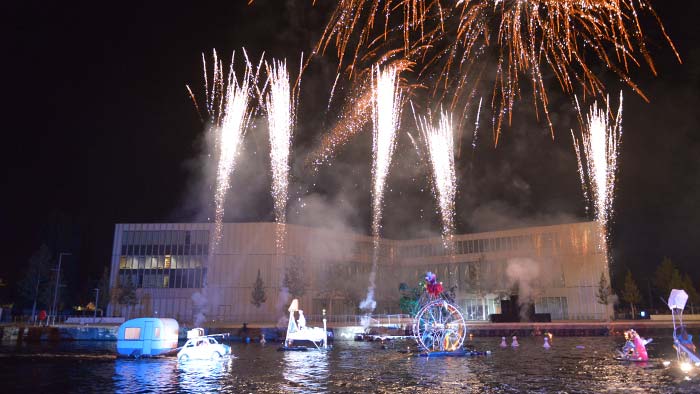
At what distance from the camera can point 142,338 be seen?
28.8 metres

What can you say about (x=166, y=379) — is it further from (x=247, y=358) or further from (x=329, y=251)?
(x=329, y=251)

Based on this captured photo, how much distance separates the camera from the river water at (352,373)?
1697 centimetres

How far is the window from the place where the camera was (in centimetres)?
2883

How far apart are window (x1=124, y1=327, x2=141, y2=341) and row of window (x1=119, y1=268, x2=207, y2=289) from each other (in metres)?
38.8

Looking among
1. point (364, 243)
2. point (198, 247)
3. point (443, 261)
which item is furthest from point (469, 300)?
point (198, 247)

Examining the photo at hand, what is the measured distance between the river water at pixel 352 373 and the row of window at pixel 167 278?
125 feet

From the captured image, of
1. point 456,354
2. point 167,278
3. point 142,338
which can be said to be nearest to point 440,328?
point 456,354

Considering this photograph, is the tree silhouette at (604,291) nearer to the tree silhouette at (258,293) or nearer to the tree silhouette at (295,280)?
the tree silhouette at (295,280)

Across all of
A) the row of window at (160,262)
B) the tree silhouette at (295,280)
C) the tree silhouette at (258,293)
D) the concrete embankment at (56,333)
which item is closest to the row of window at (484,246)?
the tree silhouette at (295,280)

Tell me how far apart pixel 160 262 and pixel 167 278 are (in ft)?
8.71

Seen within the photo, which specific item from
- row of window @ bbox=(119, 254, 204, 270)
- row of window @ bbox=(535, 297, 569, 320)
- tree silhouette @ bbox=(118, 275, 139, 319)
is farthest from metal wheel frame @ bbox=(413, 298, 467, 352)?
tree silhouette @ bbox=(118, 275, 139, 319)

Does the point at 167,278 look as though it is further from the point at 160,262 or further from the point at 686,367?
the point at 686,367

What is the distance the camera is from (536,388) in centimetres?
1656

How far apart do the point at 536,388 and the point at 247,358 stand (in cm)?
1634
